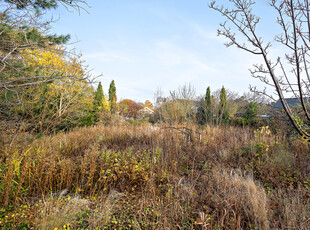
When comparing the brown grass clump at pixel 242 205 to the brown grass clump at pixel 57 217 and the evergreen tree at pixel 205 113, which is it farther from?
the evergreen tree at pixel 205 113

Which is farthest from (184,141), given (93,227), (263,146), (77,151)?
(93,227)

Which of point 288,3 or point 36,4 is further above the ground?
point 36,4

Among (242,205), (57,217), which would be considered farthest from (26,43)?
(242,205)

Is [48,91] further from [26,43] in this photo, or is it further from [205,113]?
[205,113]

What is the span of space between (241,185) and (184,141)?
3330 millimetres

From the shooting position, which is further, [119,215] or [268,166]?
[268,166]

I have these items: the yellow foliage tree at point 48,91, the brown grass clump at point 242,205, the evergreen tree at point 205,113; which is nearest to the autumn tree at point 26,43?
the yellow foliage tree at point 48,91

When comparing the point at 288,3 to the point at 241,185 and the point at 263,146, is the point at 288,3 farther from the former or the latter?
the point at 263,146

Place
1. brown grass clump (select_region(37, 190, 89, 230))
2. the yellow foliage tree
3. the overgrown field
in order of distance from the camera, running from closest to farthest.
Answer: brown grass clump (select_region(37, 190, 89, 230))
the overgrown field
the yellow foliage tree

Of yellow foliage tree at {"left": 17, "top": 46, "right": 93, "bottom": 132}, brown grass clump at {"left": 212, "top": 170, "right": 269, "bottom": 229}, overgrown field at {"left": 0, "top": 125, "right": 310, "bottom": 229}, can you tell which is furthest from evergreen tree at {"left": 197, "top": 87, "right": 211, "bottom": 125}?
brown grass clump at {"left": 212, "top": 170, "right": 269, "bottom": 229}

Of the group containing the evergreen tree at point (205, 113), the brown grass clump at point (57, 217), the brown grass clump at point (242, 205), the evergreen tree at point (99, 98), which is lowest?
the brown grass clump at point (242, 205)

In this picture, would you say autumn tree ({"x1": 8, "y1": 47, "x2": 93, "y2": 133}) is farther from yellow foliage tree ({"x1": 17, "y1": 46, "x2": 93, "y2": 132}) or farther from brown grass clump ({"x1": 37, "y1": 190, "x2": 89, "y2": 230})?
brown grass clump ({"x1": 37, "y1": 190, "x2": 89, "y2": 230})

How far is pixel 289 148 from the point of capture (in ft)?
16.0

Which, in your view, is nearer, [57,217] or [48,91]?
[57,217]
